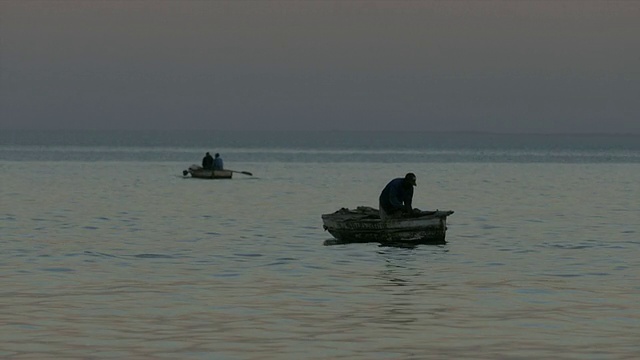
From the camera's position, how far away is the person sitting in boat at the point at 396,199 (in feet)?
103

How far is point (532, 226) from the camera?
4144 centimetres

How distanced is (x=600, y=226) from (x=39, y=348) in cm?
2841

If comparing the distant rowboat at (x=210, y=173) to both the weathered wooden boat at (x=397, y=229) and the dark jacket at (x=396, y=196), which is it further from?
the dark jacket at (x=396, y=196)

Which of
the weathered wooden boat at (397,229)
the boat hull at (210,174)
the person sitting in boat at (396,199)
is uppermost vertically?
the person sitting in boat at (396,199)

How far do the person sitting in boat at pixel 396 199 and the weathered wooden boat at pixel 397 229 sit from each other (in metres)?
0.21

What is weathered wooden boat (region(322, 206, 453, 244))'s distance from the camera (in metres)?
31.4

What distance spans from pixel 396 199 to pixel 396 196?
0.08m

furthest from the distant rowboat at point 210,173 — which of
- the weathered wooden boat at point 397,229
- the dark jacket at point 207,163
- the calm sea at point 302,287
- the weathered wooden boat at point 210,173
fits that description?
the weathered wooden boat at point 397,229

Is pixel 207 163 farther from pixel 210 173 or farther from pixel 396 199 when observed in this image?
pixel 396 199

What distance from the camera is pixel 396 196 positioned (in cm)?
3141

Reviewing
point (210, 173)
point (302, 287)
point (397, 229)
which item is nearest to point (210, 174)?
point (210, 173)

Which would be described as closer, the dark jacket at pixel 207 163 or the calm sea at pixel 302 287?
the calm sea at pixel 302 287

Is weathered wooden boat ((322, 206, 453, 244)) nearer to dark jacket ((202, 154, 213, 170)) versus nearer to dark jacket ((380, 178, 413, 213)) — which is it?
dark jacket ((380, 178, 413, 213))

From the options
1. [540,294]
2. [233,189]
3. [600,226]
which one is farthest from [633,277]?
[233,189]
